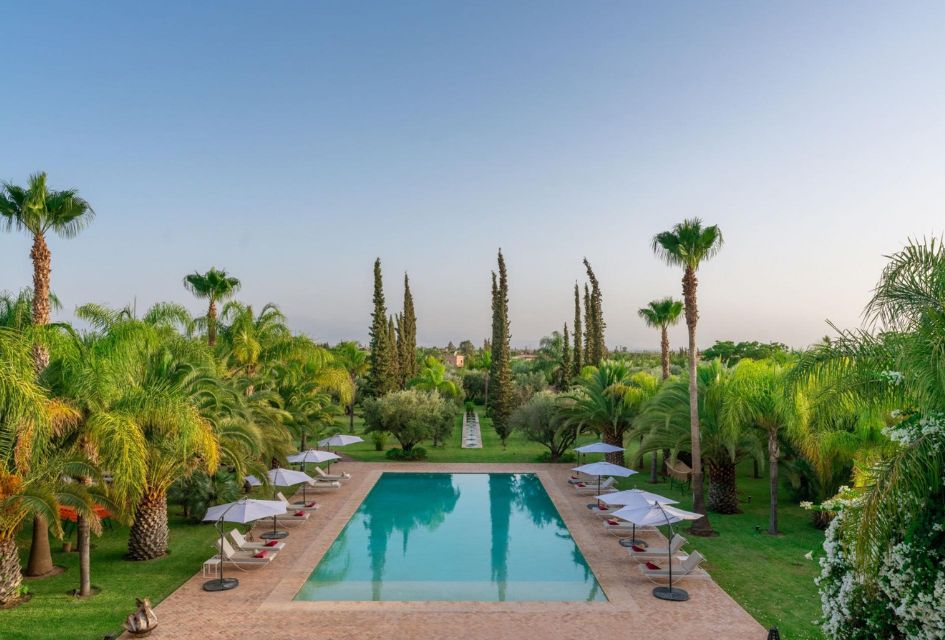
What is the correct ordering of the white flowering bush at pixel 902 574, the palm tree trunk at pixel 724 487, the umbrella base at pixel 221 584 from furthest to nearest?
the palm tree trunk at pixel 724 487, the umbrella base at pixel 221 584, the white flowering bush at pixel 902 574

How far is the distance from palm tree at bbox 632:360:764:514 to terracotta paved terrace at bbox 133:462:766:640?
237 inches

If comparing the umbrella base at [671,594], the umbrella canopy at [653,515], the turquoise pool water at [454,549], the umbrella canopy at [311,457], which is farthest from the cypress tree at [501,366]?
the umbrella base at [671,594]

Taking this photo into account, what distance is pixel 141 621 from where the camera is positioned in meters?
11.0

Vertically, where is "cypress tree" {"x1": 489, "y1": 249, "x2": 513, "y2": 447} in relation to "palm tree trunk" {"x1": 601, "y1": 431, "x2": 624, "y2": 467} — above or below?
above

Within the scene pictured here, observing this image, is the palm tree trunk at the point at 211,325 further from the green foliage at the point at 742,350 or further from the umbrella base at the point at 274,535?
the green foliage at the point at 742,350

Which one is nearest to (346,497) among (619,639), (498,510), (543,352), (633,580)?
(498,510)

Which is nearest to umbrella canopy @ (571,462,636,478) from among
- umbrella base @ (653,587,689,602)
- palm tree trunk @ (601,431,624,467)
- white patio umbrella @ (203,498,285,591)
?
palm tree trunk @ (601,431,624,467)

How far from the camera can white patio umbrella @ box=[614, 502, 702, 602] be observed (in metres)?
13.0

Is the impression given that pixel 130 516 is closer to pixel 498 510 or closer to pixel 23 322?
pixel 23 322

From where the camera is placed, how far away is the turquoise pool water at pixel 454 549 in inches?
547

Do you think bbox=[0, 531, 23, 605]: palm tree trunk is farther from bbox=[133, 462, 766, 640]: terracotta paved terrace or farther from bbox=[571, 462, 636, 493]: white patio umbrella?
bbox=[571, 462, 636, 493]: white patio umbrella

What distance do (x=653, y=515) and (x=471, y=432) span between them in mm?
28891

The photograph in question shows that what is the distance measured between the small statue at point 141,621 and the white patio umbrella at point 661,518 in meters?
10.1

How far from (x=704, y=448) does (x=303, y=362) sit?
18.8m
